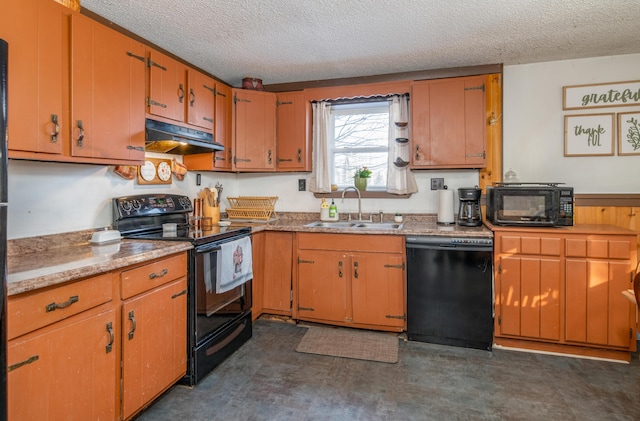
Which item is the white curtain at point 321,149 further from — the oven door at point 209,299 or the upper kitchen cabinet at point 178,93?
the oven door at point 209,299

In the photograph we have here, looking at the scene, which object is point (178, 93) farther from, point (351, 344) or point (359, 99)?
point (351, 344)

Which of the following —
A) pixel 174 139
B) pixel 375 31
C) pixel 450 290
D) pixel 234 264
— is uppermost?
pixel 375 31

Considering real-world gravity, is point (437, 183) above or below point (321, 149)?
below

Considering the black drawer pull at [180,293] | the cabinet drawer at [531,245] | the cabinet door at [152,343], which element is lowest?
the cabinet door at [152,343]

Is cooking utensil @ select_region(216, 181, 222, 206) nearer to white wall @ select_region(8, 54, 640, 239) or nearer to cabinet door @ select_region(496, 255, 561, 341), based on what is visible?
white wall @ select_region(8, 54, 640, 239)

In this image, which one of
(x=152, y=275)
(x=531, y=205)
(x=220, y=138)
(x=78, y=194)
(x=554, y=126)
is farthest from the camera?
(x=220, y=138)

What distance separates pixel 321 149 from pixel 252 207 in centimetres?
91

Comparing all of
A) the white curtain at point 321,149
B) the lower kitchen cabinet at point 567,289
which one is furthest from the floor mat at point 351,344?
the white curtain at point 321,149

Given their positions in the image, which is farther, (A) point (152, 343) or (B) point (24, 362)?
(A) point (152, 343)

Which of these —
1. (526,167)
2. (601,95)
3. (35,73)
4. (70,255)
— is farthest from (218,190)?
(601,95)

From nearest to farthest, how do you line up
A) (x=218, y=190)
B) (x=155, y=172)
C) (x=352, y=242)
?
(x=155, y=172) < (x=352, y=242) < (x=218, y=190)

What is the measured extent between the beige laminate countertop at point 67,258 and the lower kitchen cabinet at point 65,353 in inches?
2.1

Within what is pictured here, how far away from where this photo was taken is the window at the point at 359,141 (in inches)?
136

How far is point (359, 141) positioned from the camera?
3.54 m
